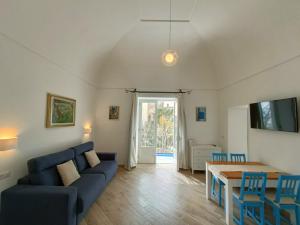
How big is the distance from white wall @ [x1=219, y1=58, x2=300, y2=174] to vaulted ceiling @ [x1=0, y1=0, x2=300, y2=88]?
0.70 feet

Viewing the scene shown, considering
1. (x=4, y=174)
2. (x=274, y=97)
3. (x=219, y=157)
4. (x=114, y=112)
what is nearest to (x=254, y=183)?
(x=219, y=157)

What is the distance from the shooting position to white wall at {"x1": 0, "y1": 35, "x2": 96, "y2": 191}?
2281mm

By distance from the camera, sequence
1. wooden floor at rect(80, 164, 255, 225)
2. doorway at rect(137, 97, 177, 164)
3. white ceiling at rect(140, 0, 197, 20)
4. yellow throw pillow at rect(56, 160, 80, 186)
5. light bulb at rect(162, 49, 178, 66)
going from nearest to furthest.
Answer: wooden floor at rect(80, 164, 255, 225) → yellow throw pillow at rect(56, 160, 80, 186) → light bulb at rect(162, 49, 178, 66) → white ceiling at rect(140, 0, 197, 20) → doorway at rect(137, 97, 177, 164)

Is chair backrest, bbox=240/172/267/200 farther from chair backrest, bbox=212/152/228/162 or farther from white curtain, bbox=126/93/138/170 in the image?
white curtain, bbox=126/93/138/170

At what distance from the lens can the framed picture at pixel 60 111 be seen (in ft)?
10.4

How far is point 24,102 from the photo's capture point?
2611 mm

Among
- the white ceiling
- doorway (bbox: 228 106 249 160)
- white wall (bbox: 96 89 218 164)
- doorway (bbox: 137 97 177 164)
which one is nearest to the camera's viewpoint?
the white ceiling

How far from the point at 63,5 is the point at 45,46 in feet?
2.44

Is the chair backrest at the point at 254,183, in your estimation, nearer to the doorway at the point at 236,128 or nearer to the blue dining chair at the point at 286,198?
the blue dining chair at the point at 286,198

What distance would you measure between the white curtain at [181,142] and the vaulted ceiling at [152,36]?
2.95 feet

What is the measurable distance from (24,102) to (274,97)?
14.4ft

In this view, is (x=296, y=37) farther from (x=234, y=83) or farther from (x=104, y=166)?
(x=104, y=166)

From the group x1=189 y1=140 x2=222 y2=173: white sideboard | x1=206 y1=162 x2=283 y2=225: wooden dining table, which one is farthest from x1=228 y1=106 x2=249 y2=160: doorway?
x1=206 y1=162 x2=283 y2=225: wooden dining table

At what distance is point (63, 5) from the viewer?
2.61 m
